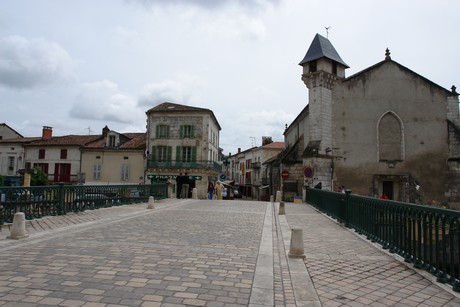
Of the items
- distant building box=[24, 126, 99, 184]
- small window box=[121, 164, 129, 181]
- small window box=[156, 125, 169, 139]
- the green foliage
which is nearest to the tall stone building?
small window box=[156, 125, 169, 139]

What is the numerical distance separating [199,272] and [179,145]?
32774 mm

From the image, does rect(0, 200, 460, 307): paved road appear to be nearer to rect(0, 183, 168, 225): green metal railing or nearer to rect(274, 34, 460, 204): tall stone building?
rect(0, 183, 168, 225): green metal railing

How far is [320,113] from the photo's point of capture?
25203 mm

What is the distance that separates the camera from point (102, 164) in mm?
37656

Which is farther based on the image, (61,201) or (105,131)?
(105,131)

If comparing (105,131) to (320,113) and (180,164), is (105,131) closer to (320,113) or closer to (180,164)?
(180,164)

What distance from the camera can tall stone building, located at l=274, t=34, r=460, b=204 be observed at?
25.5 m

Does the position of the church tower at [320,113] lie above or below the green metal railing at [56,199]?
above

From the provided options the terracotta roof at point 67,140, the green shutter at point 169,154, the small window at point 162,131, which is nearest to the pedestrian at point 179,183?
the green shutter at point 169,154

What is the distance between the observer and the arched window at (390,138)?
86.5 feet

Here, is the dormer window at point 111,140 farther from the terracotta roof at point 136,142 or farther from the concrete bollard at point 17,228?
the concrete bollard at point 17,228

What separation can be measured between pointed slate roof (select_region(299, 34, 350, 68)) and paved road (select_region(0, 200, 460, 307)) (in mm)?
19769

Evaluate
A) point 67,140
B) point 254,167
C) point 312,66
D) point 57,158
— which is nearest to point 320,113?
point 312,66

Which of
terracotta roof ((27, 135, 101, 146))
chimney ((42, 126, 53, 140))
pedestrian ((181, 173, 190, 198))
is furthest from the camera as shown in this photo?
chimney ((42, 126, 53, 140))
